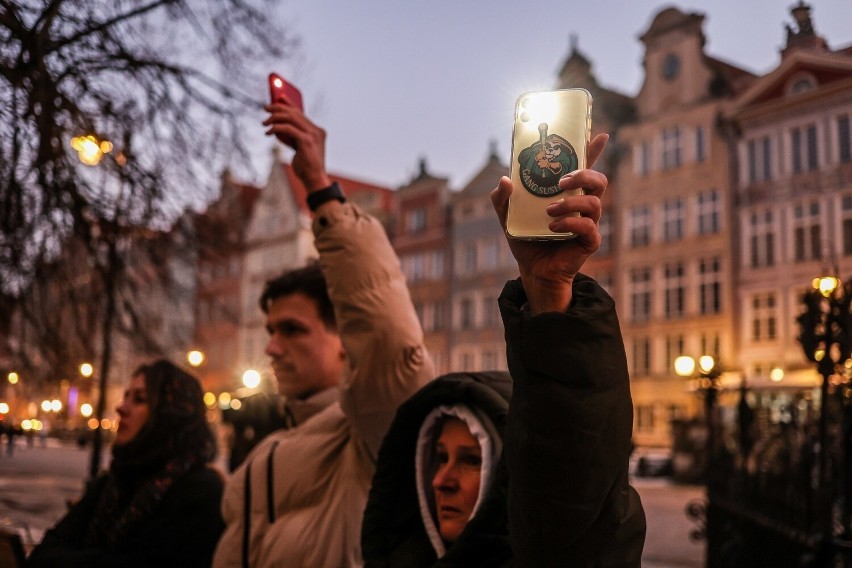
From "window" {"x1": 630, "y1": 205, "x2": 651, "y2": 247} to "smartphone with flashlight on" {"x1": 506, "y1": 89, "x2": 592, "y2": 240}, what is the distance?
29.9 metres

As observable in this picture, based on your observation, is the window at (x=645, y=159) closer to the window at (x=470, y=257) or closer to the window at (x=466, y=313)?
the window at (x=470, y=257)

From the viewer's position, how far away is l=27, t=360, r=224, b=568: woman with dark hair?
123 inches

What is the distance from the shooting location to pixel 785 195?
2623 centimetres

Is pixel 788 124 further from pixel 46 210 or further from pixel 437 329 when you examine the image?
pixel 46 210

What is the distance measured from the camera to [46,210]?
6336 mm

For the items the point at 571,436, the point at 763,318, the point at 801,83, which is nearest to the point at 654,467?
the point at 763,318

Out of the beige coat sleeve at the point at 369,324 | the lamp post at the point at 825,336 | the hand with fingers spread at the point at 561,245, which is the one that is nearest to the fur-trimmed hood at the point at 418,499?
the beige coat sleeve at the point at 369,324

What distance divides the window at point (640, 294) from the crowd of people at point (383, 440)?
28.2 m


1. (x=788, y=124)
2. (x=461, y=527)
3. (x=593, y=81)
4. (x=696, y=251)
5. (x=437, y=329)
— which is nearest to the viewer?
(x=461, y=527)

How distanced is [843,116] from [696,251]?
21.2 ft

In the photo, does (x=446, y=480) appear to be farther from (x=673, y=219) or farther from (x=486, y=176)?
(x=486, y=176)

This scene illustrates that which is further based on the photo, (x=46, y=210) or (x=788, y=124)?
(x=788, y=124)

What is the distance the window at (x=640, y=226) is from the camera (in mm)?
30500

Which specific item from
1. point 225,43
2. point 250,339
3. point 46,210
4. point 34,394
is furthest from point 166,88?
point 250,339
